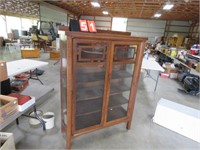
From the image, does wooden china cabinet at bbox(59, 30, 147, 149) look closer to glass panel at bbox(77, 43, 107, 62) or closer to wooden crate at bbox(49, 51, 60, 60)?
glass panel at bbox(77, 43, 107, 62)

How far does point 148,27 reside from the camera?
12828 mm

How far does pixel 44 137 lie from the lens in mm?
1919

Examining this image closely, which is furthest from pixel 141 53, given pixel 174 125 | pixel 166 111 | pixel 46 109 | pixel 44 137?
pixel 46 109

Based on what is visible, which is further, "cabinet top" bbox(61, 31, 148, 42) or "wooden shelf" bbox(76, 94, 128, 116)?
"wooden shelf" bbox(76, 94, 128, 116)

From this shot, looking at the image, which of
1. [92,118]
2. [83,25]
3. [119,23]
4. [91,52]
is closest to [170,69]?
[92,118]

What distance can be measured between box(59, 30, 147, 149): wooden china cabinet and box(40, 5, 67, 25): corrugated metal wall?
28.6ft

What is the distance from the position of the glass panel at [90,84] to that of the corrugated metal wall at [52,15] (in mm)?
8707

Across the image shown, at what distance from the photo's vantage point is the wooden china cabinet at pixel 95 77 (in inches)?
55.9

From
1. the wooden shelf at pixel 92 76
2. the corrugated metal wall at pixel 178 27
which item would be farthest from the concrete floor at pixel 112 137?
the corrugated metal wall at pixel 178 27

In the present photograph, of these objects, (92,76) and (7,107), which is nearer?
(7,107)

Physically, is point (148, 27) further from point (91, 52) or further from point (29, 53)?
point (91, 52)

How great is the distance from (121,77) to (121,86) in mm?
206

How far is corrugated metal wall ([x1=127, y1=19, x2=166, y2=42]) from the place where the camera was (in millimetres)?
12679

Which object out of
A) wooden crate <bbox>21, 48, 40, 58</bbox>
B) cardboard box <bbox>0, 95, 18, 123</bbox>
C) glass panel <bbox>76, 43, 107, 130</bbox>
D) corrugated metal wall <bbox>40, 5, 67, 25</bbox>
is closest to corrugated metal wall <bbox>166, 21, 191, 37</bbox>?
corrugated metal wall <bbox>40, 5, 67, 25</bbox>
